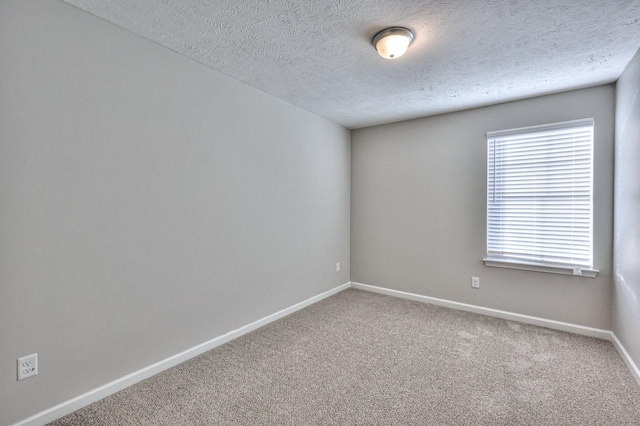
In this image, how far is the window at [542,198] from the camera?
2.94 m

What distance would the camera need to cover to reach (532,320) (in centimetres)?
320

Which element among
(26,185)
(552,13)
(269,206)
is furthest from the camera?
(269,206)

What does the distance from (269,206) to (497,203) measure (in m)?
2.54

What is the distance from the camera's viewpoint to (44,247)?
5.66 feet

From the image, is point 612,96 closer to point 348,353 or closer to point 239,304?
point 348,353

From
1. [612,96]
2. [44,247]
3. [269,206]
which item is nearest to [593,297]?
[612,96]

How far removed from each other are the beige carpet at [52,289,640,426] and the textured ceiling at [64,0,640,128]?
2397 millimetres

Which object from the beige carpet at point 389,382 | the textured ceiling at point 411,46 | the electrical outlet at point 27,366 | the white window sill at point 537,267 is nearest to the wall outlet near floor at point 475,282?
the white window sill at point 537,267

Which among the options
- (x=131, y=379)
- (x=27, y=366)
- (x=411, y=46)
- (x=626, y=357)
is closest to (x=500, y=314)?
(x=626, y=357)

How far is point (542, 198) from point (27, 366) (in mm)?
4301

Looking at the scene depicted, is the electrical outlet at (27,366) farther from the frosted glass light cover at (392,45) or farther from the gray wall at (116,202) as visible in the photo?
the frosted glass light cover at (392,45)

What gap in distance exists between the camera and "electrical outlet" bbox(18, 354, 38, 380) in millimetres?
1643

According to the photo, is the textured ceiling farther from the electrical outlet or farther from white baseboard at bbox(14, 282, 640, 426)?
white baseboard at bbox(14, 282, 640, 426)

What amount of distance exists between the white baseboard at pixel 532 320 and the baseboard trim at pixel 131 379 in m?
1.72
